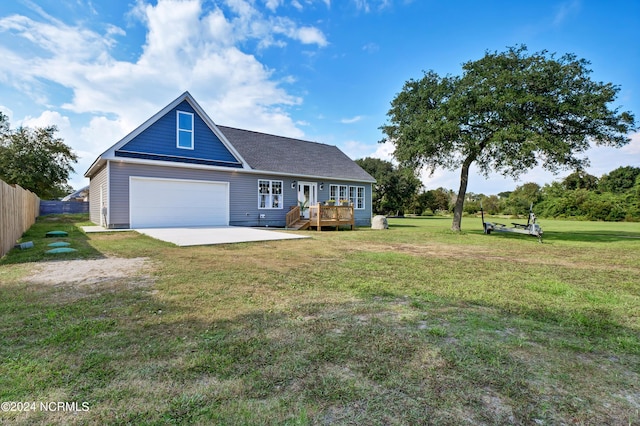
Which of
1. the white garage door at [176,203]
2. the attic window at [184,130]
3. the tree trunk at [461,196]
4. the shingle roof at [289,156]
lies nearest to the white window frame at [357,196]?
the shingle roof at [289,156]

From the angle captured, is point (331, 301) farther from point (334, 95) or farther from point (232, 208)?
point (334, 95)

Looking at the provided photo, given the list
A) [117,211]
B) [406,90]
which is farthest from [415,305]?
[406,90]

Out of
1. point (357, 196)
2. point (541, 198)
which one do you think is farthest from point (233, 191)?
point (541, 198)

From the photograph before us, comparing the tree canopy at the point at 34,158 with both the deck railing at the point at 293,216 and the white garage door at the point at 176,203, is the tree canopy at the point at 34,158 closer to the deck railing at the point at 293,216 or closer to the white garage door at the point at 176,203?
the white garage door at the point at 176,203

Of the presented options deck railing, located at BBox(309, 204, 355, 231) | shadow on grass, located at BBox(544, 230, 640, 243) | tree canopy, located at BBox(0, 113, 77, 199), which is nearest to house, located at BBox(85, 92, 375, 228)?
deck railing, located at BBox(309, 204, 355, 231)

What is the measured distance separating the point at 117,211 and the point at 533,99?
1721 centimetres

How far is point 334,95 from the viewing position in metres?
19.1

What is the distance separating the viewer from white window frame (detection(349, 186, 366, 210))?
1934 centimetres

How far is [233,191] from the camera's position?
49.3 ft

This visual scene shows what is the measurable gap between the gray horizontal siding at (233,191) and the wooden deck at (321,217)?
3.09ft

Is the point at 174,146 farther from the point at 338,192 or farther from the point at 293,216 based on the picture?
the point at 338,192

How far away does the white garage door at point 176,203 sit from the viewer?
12664mm

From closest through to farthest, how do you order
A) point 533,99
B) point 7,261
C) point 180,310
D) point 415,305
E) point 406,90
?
point 180,310 → point 415,305 → point 7,261 → point 533,99 → point 406,90

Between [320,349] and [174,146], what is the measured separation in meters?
13.4
